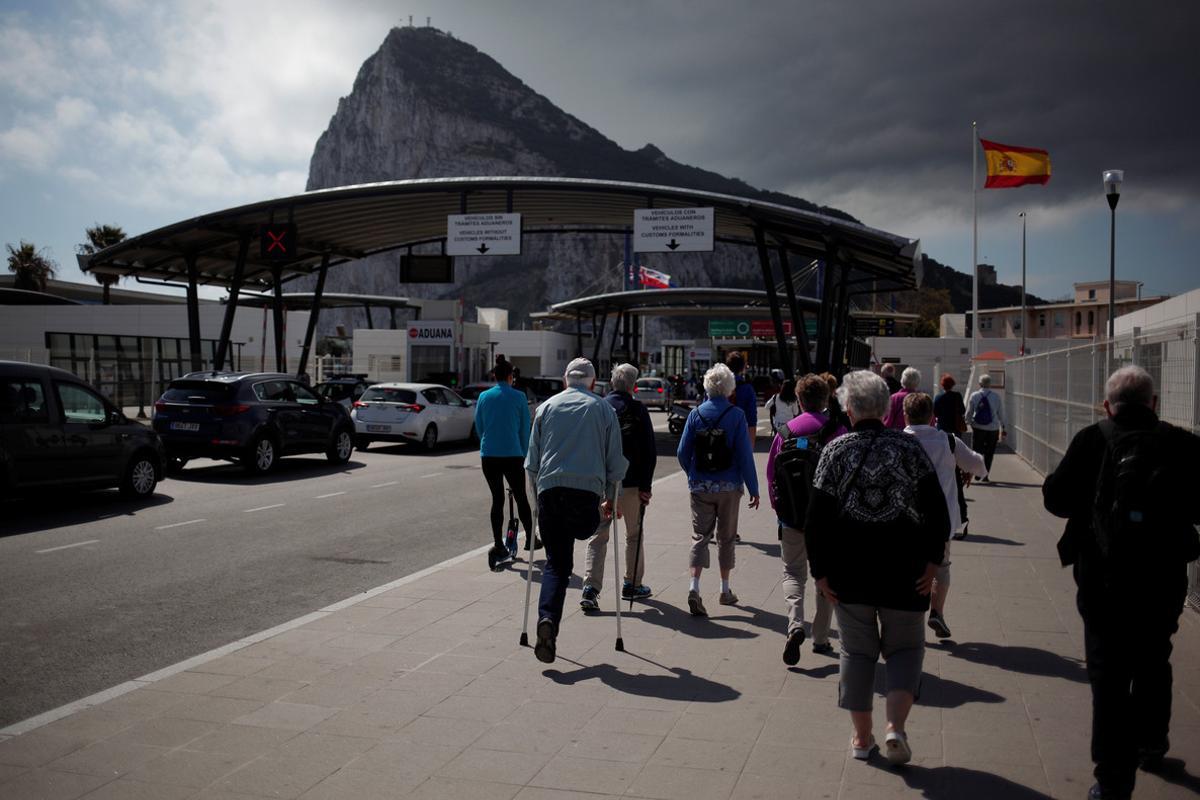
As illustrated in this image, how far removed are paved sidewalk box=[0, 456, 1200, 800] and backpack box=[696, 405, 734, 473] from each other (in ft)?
3.47

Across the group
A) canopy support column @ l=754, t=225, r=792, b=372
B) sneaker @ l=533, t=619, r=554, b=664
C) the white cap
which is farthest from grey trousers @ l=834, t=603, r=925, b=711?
canopy support column @ l=754, t=225, r=792, b=372

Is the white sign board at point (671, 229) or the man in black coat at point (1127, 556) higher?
the white sign board at point (671, 229)

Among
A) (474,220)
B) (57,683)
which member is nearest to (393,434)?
(474,220)

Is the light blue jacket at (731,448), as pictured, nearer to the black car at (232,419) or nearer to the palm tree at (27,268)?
the black car at (232,419)

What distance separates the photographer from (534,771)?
414cm

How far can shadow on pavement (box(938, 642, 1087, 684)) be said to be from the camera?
5.60m

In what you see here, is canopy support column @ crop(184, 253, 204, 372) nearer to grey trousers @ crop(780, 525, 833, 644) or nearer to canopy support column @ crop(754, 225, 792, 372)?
canopy support column @ crop(754, 225, 792, 372)

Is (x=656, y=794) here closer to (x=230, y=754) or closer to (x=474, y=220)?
(x=230, y=754)

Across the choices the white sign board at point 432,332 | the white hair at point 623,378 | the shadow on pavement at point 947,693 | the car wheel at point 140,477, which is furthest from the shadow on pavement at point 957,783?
the white sign board at point 432,332

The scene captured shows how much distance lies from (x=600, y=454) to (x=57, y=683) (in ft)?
10.9

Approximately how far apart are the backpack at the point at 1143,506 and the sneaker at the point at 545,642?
2.93m

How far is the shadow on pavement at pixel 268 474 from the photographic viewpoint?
1595 cm

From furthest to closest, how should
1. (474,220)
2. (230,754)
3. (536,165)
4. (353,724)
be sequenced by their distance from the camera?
1. (536,165)
2. (474,220)
3. (353,724)
4. (230,754)

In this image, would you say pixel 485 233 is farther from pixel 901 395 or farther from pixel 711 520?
pixel 711 520
